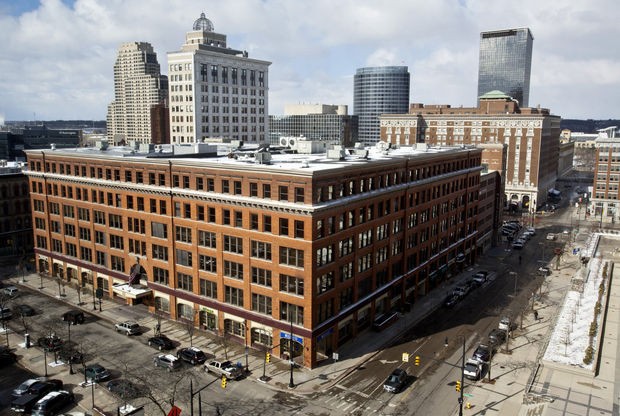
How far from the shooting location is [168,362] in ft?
183

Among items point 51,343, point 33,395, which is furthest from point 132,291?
point 33,395

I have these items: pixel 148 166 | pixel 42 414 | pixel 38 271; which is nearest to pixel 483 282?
pixel 148 166

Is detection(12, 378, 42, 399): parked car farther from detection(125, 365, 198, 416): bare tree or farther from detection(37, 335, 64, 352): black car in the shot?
detection(125, 365, 198, 416): bare tree

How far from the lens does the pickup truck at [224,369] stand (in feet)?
175

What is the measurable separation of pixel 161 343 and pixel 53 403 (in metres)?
14.7

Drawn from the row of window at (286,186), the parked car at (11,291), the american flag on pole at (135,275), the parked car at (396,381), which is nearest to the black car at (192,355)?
the american flag on pole at (135,275)

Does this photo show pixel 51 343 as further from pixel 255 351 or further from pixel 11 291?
pixel 11 291

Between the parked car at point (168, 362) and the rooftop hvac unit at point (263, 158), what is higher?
the rooftop hvac unit at point (263, 158)

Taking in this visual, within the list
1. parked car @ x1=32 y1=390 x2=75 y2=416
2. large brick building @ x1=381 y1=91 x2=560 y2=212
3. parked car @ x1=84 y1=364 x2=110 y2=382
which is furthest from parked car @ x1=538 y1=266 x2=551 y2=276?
parked car @ x1=32 y1=390 x2=75 y2=416

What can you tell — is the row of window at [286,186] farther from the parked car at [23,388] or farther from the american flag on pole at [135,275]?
the parked car at [23,388]

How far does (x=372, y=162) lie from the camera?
63.1 m

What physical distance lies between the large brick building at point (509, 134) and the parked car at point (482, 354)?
360 ft

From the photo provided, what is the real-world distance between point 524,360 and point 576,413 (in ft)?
38.6

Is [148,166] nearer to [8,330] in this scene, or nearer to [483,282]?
[8,330]
